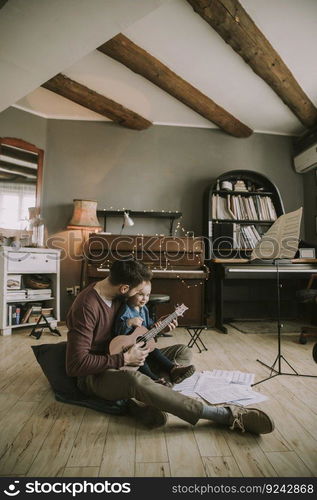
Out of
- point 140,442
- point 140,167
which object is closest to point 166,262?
point 140,167

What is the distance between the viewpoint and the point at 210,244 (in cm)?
407

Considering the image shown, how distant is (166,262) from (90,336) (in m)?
2.36

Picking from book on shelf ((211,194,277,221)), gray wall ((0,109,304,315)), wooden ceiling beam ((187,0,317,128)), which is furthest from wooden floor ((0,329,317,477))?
wooden ceiling beam ((187,0,317,128))

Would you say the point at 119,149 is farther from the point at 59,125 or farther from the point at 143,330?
the point at 143,330

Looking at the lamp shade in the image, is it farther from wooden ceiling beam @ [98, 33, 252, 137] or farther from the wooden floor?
the wooden floor

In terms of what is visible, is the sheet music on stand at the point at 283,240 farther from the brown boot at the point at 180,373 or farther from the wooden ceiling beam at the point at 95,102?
the wooden ceiling beam at the point at 95,102

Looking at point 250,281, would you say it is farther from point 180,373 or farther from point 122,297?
point 122,297

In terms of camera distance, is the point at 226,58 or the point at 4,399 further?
the point at 226,58

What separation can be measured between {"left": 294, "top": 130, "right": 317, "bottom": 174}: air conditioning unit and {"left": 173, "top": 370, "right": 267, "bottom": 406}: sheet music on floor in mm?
3261

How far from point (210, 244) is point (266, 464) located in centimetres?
301

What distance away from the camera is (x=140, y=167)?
4430mm

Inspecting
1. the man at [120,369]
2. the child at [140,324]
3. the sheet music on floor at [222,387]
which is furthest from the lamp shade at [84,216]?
the sheet music on floor at [222,387]

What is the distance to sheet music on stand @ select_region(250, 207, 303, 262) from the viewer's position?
2012 millimetres
